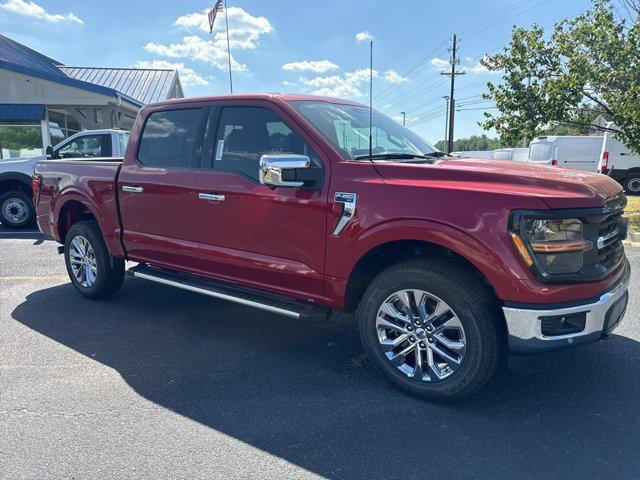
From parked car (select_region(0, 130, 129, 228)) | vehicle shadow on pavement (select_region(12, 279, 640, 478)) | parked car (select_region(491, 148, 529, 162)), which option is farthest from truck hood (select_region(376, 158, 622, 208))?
parked car (select_region(491, 148, 529, 162))

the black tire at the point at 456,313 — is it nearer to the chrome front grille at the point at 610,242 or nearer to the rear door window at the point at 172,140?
the chrome front grille at the point at 610,242

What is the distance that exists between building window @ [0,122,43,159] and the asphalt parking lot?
39.3 feet

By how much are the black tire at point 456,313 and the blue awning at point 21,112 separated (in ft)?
48.8

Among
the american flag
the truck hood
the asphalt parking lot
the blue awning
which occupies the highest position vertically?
the american flag

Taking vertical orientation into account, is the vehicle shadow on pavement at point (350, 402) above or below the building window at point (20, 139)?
below

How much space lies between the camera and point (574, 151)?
18.0 metres

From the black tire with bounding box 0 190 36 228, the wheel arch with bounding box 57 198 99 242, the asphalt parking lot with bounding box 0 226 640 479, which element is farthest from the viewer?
the black tire with bounding box 0 190 36 228

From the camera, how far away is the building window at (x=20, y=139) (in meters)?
14.2

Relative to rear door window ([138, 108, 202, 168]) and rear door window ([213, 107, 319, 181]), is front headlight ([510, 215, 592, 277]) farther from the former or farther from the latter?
rear door window ([138, 108, 202, 168])

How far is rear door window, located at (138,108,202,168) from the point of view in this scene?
4234 mm

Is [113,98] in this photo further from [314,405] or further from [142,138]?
[314,405]

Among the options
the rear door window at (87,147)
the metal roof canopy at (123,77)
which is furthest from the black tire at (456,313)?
the metal roof canopy at (123,77)

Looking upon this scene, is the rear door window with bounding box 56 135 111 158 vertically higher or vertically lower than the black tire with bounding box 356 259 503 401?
higher

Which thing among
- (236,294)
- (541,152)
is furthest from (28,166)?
(541,152)
